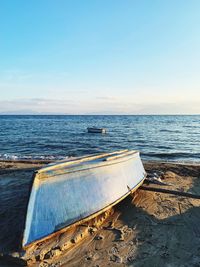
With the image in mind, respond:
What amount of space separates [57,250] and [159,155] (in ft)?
45.9

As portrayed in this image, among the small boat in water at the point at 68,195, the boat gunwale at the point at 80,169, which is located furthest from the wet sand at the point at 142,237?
the boat gunwale at the point at 80,169

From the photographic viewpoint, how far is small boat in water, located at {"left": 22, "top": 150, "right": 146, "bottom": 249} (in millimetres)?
4691

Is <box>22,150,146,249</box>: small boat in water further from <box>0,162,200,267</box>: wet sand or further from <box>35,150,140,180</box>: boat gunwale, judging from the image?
<box>0,162,200,267</box>: wet sand

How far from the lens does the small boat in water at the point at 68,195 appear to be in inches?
185

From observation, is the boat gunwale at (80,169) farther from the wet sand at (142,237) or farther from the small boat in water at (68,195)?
the wet sand at (142,237)

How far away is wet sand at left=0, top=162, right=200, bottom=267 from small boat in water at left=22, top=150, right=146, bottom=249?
400mm

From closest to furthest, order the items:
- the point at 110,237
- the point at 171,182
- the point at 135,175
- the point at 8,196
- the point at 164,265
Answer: the point at 164,265, the point at 110,237, the point at 8,196, the point at 135,175, the point at 171,182

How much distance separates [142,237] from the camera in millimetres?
5344

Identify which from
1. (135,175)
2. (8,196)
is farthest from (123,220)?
(8,196)

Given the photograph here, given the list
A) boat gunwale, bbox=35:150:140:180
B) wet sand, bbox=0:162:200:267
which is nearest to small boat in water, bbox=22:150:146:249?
boat gunwale, bbox=35:150:140:180

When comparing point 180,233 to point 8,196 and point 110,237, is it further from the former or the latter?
point 8,196

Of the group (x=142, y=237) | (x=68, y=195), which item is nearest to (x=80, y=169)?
(x=68, y=195)

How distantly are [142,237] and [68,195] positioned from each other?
1.81 m

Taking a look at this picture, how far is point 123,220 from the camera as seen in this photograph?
245 inches
